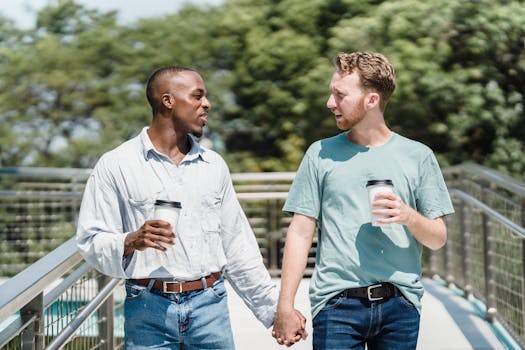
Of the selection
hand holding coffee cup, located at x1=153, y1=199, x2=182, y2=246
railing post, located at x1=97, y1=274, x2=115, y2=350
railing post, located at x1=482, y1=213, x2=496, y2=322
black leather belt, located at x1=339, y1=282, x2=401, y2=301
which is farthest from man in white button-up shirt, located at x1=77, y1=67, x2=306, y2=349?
railing post, located at x1=482, y1=213, x2=496, y2=322

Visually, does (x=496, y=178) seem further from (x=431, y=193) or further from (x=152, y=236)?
(x=152, y=236)

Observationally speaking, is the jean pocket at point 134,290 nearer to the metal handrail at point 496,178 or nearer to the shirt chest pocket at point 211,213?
the shirt chest pocket at point 211,213

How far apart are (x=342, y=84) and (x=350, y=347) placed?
79cm

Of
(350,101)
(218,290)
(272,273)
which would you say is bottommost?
(272,273)

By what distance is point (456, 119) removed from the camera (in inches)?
554

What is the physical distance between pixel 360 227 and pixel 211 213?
1.71 feet

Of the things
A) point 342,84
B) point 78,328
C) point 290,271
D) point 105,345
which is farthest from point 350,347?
point 105,345

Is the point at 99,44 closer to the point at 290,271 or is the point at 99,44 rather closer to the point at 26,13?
the point at 26,13

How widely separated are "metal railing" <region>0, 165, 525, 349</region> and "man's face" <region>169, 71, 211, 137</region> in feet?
2.04

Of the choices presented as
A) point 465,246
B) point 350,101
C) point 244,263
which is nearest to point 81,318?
point 244,263

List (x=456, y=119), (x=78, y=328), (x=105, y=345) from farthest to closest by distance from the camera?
(x=456, y=119), (x=105, y=345), (x=78, y=328)

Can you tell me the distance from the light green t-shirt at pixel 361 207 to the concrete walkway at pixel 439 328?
297 cm

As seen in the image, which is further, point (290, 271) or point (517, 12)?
point (517, 12)

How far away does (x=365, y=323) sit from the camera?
274cm
